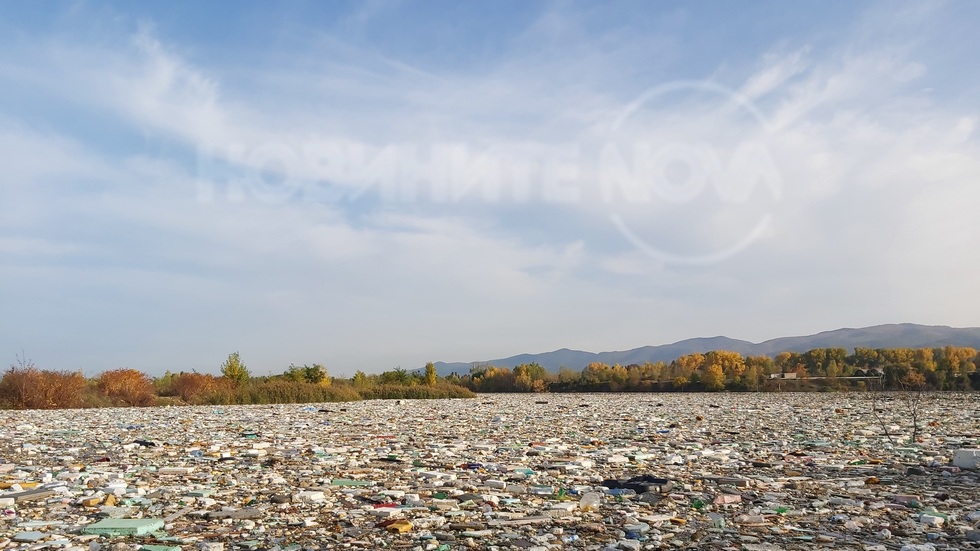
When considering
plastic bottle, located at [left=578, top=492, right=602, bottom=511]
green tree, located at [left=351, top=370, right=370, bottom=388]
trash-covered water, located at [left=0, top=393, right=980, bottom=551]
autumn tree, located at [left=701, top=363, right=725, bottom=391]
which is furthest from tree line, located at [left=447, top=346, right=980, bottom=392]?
plastic bottle, located at [left=578, top=492, right=602, bottom=511]

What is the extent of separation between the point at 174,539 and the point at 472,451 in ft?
14.9

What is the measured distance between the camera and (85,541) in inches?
155

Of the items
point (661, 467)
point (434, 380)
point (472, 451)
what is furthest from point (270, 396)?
point (661, 467)

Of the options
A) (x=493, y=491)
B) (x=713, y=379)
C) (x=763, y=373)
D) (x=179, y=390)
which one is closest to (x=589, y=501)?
(x=493, y=491)

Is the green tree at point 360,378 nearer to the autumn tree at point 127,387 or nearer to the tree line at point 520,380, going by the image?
the tree line at point 520,380

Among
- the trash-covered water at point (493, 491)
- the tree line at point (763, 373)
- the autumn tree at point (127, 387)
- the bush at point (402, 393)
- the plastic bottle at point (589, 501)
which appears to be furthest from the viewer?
the tree line at point (763, 373)

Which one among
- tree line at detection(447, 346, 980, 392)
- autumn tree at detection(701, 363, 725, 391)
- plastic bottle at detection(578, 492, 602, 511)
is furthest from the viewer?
autumn tree at detection(701, 363, 725, 391)

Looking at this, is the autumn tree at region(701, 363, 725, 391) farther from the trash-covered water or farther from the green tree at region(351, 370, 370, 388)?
the trash-covered water

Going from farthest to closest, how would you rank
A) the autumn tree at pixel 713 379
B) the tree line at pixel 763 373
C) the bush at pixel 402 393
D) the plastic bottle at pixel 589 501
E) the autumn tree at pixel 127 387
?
the autumn tree at pixel 713 379 < the tree line at pixel 763 373 < the bush at pixel 402 393 < the autumn tree at pixel 127 387 < the plastic bottle at pixel 589 501

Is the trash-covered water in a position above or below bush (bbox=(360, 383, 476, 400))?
below

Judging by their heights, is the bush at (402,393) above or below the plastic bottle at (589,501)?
above

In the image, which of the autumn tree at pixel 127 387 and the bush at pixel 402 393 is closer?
the autumn tree at pixel 127 387

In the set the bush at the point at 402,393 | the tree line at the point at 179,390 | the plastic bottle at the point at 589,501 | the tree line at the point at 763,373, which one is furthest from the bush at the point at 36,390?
the tree line at the point at 763,373

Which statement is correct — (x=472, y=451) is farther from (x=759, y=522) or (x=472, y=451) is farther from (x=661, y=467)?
(x=759, y=522)
